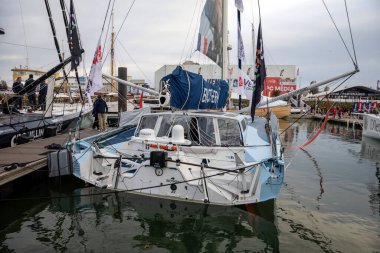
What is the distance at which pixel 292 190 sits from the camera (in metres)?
9.31

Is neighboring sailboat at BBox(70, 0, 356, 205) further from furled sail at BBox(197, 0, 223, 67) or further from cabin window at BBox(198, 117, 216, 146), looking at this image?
furled sail at BBox(197, 0, 223, 67)

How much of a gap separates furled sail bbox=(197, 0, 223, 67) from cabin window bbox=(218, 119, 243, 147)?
4.68 metres

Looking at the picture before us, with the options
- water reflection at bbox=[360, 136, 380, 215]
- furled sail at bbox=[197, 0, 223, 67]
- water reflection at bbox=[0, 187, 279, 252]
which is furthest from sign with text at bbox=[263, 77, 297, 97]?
water reflection at bbox=[0, 187, 279, 252]

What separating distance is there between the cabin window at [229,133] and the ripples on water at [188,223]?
4.97 ft

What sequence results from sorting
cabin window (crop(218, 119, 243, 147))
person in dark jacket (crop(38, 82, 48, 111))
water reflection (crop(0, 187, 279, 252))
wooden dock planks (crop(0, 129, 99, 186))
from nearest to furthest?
water reflection (crop(0, 187, 279, 252)) → wooden dock planks (crop(0, 129, 99, 186)) → cabin window (crop(218, 119, 243, 147)) → person in dark jacket (crop(38, 82, 48, 111))

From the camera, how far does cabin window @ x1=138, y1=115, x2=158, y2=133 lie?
844cm

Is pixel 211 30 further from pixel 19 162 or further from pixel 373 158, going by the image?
pixel 373 158

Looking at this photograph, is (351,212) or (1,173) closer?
(1,173)

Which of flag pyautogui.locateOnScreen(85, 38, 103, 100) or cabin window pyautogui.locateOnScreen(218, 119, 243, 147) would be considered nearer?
cabin window pyautogui.locateOnScreen(218, 119, 243, 147)

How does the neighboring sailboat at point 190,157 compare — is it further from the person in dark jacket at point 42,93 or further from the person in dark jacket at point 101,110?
the person in dark jacket at point 42,93

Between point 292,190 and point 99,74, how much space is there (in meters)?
6.46

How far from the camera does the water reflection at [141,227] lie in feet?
18.5

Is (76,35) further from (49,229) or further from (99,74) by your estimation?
(49,229)

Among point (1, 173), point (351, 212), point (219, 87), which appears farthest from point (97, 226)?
point (351, 212)
